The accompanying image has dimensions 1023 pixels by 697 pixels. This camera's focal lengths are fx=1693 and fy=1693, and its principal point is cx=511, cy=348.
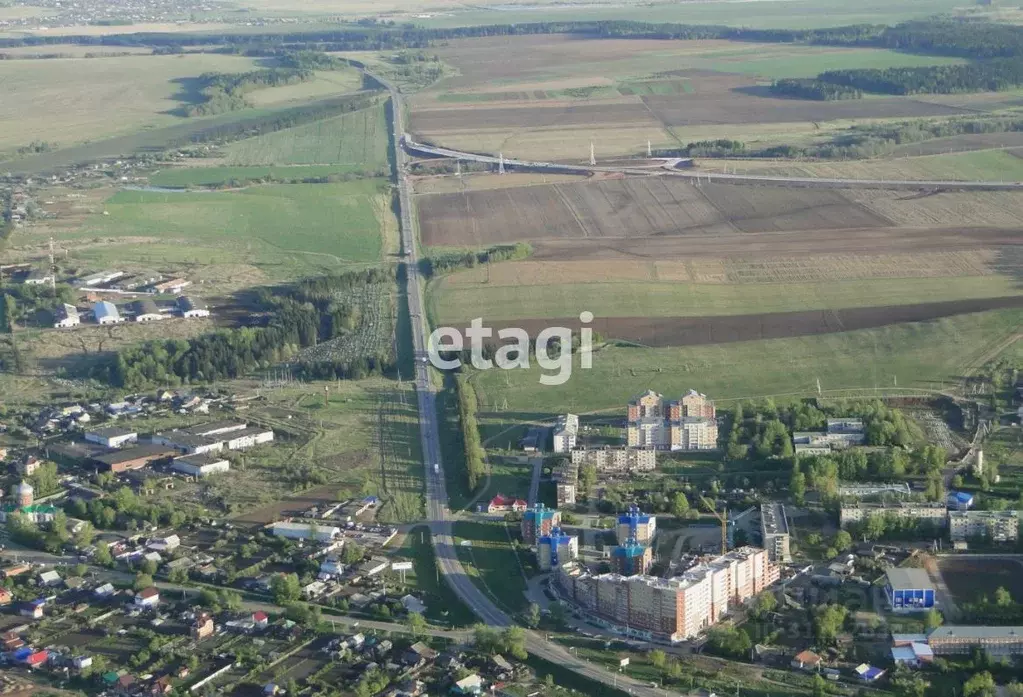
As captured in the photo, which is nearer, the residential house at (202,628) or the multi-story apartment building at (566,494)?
the residential house at (202,628)

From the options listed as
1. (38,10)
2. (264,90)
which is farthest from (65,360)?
(38,10)

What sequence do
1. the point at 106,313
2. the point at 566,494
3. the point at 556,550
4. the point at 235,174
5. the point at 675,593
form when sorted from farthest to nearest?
the point at 235,174 < the point at 106,313 < the point at 566,494 < the point at 556,550 < the point at 675,593

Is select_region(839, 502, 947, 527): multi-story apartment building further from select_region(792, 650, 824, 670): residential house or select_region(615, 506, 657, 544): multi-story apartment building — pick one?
select_region(792, 650, 824, 670): residential house

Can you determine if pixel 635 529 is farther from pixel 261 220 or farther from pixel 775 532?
pixel 261 220

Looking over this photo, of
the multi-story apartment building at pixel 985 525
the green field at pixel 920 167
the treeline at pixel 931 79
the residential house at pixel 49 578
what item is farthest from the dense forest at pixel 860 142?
the residential house at pixel 49 578

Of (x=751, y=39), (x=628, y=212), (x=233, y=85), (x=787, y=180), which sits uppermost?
(x=751, y=39)

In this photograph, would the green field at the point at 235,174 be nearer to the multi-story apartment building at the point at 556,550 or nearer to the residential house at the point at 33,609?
the multi-story apartment building at the point at 556,550

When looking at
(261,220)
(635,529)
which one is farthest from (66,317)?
(635,529)

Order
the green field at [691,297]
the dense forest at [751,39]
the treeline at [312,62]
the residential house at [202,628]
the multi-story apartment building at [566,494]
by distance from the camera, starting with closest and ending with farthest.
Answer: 1. the residential house at [202,628]
2. the multi-story apartment building at [566,494]
3. the green field at [691,297]
4. the dense forest at [751,39]
5. the treeline at [312,62]
